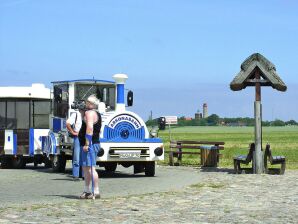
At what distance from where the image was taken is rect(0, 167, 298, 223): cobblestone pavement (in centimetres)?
1033

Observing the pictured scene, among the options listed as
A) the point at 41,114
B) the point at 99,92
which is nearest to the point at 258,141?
the point at 99,92

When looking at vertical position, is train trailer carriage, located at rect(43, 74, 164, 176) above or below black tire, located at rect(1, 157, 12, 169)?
above

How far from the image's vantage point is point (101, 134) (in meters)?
20.0

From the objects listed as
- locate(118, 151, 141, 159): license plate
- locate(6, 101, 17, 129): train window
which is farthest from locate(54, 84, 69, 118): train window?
locate(6, 101, 17, 129): train window

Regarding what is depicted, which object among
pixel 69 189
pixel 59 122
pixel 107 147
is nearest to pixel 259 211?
pixel 69 189

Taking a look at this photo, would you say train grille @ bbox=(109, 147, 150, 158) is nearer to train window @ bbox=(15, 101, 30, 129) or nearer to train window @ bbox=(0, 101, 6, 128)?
train window @ bbox=(15, 101, 30, 129)

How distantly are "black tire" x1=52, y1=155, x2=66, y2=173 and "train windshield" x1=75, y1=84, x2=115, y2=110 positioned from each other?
2.03 metres

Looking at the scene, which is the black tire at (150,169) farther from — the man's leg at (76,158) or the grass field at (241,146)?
the grass field at (241,146)

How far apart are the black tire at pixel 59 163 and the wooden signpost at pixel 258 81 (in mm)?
5638

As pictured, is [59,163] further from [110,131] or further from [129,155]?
[129,155]

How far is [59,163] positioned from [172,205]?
440 inches

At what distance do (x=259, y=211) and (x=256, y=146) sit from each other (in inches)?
407

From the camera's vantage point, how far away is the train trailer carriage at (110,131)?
2000cm

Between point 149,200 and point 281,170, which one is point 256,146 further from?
point 149,200
